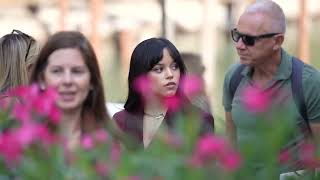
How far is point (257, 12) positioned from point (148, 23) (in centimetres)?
1050

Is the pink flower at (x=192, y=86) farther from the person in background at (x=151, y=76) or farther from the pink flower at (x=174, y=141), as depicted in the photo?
the person in background at (x=151, y=76)

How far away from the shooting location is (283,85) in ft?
14.8

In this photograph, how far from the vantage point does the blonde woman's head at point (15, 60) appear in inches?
185

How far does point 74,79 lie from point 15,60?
1.10 meters

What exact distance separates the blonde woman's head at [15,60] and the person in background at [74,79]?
2.67 feet

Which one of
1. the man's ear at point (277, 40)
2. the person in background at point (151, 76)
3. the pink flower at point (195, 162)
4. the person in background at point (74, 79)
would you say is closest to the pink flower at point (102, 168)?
the pink flower at point (195, 162)

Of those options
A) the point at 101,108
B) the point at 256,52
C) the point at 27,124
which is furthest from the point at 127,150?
the point at 256,52

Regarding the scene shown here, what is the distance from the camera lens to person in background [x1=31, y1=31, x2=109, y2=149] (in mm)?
3709

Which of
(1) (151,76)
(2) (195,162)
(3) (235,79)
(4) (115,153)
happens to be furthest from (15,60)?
(2) (195,162)

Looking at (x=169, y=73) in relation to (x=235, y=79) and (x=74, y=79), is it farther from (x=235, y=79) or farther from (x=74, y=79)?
(x=74, y=79)

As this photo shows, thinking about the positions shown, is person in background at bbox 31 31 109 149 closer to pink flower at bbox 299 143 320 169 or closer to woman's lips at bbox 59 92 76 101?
woman's lips at bbox 59 92 76 101

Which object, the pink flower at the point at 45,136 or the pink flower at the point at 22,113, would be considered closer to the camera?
the pink flower at the point at 45,136

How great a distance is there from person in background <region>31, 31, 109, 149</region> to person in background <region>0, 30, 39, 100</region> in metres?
0.81

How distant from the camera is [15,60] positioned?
4.74 m
